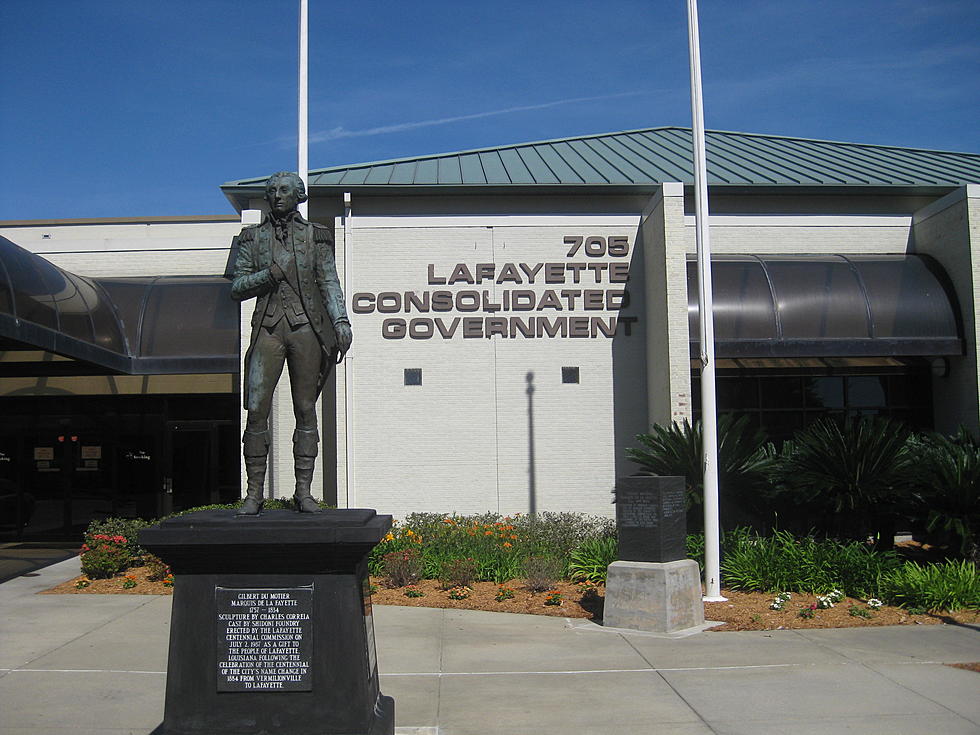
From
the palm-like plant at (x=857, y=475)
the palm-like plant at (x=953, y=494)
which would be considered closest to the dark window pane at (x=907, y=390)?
the palm-like plant at (x=857, y=475)

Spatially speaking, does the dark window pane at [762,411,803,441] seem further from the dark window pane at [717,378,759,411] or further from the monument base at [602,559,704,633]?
the monument base at [602,559,704,633]

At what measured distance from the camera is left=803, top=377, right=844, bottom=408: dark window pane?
1866 cm

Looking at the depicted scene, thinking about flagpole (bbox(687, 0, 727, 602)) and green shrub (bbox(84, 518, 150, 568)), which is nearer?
flagpole (bbox(687, 0, 727, 602))

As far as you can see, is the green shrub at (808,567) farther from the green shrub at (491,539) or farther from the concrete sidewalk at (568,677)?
the green shrub at (491,539)

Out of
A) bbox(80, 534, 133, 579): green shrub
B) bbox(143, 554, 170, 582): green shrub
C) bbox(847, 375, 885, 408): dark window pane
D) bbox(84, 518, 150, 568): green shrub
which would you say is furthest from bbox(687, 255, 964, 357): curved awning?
bbox(80, 534, 133, 579): green shrub

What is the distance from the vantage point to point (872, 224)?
18891 millimetres

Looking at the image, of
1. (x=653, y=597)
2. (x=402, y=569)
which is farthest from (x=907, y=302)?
(x=402, y=569)

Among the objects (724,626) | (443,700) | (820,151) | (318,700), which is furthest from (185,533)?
(820,151)

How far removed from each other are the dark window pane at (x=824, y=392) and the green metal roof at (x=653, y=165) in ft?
13.1

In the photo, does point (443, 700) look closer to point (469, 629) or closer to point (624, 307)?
point (469, 629)

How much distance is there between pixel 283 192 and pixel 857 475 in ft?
31.7

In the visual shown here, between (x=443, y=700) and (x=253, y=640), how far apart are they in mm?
2356

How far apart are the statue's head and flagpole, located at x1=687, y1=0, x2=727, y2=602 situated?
271 inches

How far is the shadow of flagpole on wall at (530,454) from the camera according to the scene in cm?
1723
